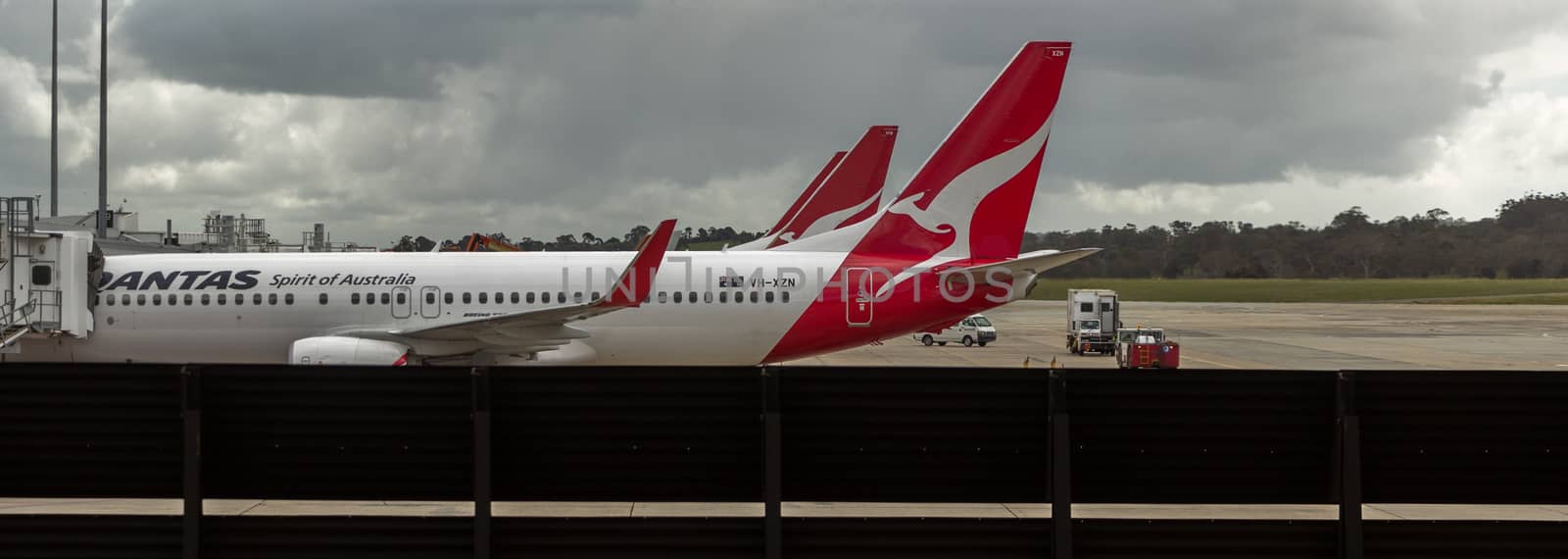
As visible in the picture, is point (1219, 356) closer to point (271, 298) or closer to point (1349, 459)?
point (271, 298)

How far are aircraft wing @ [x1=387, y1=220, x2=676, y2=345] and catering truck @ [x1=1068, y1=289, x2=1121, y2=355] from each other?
99.7ft

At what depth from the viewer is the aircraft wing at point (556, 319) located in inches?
861

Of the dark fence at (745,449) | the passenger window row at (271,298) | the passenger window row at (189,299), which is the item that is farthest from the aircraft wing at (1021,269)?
the passenger window row at (189,299)

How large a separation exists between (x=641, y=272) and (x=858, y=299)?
4.74 metres

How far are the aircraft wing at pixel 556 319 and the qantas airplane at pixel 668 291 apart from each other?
0.79 ft

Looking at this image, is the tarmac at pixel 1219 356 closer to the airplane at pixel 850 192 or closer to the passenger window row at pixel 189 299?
the airplane at pixel 850 192

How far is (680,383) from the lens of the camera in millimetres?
10062

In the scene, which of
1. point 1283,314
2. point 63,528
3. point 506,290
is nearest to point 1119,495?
point 63,528

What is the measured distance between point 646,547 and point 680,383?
1.37m

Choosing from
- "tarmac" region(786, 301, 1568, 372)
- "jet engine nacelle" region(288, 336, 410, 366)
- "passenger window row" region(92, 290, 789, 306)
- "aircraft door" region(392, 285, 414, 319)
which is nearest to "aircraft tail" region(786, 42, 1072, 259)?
"tarmac" region(786, 301, 1568, 372)

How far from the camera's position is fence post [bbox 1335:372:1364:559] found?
389 inches

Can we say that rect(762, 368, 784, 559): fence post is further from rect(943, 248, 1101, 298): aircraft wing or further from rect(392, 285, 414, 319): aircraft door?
rect(392, 285, 414, 319): aircraft door

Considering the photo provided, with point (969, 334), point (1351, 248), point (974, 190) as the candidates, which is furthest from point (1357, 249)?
point (974, 190)

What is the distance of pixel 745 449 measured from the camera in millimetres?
10117
